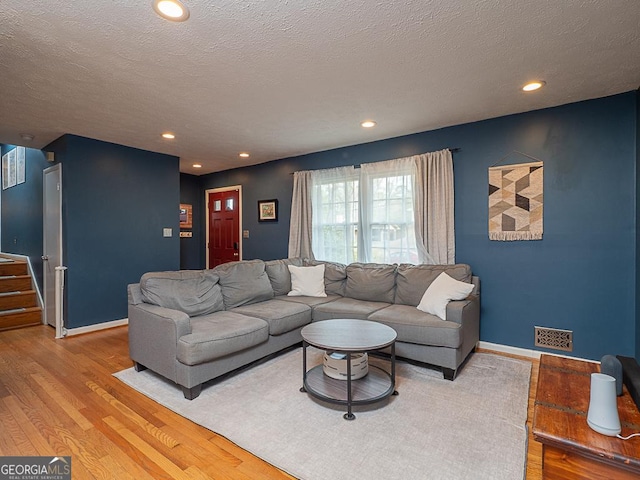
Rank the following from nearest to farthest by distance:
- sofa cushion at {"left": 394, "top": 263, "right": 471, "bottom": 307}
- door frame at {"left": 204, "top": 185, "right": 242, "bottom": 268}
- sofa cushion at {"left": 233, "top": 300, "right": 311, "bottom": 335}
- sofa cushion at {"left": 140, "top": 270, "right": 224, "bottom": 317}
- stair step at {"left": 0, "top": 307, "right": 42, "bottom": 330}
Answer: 1. sofa cushion at {"left": 140, "top": 270, "right": 224, "bottom": 317}
2. sofa cushion at {"left": 233, "top": 300, "right": 311, "bottom": 335}
3. sofa cushion at {"left": 394, "top": 263, "right": 471, "bottom": 307}
4. stair step at {"left": 0, "top": 307, "right": 42, "bottom": 330}
5. door frame at {"left": 204, "top": 185, "right": 242, "bottom": 268}

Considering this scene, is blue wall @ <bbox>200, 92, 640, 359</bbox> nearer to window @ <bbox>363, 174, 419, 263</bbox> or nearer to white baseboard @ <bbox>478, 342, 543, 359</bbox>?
white baseboard @ <bbox>478, 342, 543, 359</bbox>

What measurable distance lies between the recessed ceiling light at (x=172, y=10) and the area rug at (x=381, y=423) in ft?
8.07

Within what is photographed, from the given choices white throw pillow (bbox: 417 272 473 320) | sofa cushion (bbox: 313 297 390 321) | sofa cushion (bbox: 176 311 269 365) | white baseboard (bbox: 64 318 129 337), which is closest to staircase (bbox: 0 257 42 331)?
white baseboard (bbox: 64 318 129 337)

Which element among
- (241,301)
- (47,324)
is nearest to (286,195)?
(241,301)

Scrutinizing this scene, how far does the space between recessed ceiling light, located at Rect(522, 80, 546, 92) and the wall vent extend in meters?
2.27

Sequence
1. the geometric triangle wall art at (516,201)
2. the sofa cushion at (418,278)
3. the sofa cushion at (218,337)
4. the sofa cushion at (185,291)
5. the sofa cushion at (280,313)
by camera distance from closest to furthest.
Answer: the sofa cushion at (218,337) < the sofa cushion at (185,291) < the sofa cushion at (280,313) < the geometric triangle wall art at (516,201) < the sofa cushion at (418,278)

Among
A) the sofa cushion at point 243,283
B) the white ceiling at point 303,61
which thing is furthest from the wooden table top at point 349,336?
the white ceiling at point 303,61

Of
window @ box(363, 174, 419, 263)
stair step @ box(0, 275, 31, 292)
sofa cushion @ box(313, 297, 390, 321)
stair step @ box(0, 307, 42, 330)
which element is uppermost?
window @ box(363, 174, 419, 263)

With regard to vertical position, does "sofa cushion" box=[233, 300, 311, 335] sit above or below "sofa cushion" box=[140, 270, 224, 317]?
below

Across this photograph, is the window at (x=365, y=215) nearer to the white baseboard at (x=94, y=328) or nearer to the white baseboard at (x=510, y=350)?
the white baseboard at (x=510, y=350)

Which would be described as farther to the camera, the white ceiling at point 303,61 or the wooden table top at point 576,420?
the white ceiling at point 303,61

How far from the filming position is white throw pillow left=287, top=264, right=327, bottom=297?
4.02 metres

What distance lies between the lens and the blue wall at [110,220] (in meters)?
4.00

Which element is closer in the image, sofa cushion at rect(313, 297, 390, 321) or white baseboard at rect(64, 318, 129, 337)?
sofa cushion at rect(313, 297, 390, 321)
